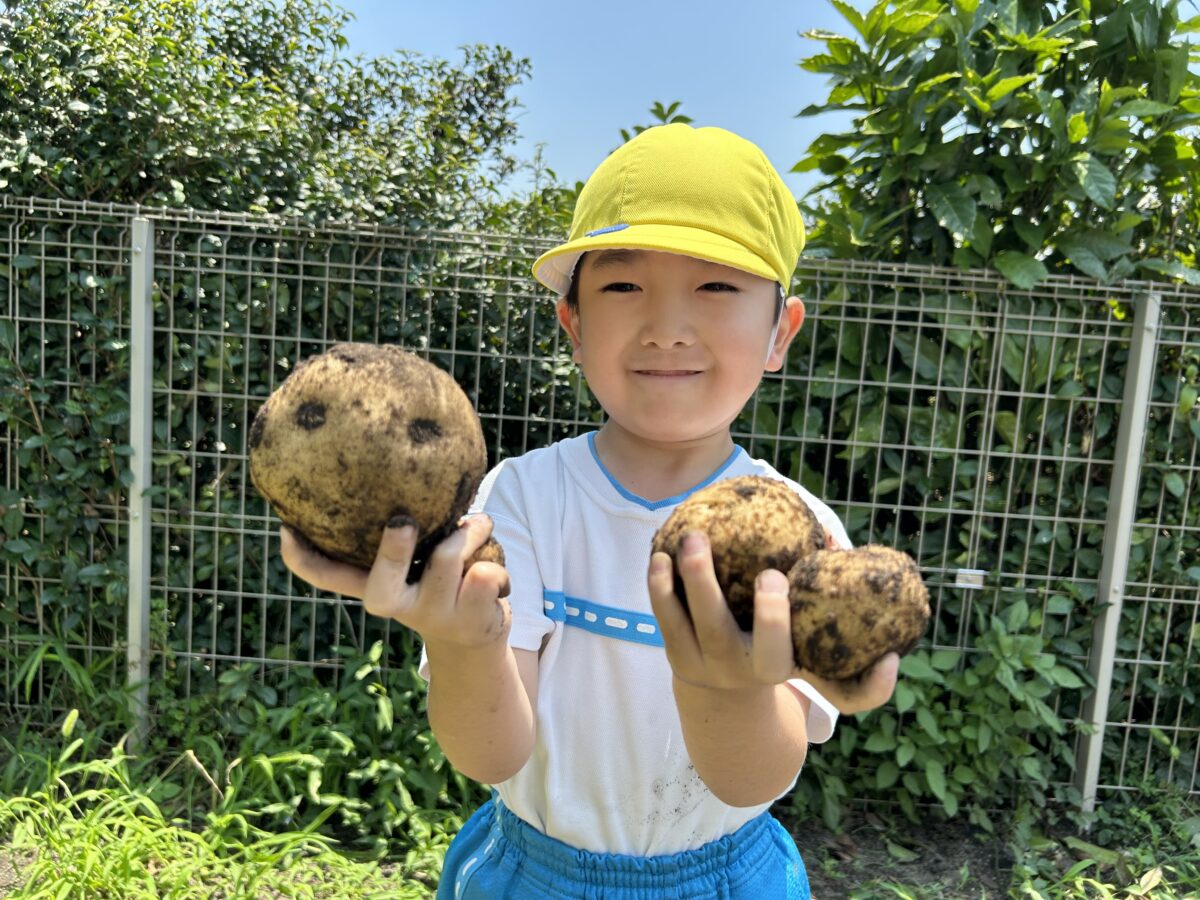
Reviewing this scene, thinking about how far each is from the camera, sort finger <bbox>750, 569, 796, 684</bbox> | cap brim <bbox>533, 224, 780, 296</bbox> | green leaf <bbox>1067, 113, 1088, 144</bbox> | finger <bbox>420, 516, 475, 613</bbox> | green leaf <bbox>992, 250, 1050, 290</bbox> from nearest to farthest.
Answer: finger <bbox>750, 569, 796, 684</bbox> < finger <bbox>420, 516, 475, 613</bbox> < cap brim <bbox>533, 224, 780, 296</bbox> < green leaf <bbox>1067, 113, 1088, 144</bbox> < green leaf <bbox>992, 250, 1050, 290</bbox>

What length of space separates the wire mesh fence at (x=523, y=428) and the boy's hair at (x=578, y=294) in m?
1.96

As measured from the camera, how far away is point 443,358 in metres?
3.86

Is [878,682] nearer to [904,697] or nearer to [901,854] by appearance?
[904,697]

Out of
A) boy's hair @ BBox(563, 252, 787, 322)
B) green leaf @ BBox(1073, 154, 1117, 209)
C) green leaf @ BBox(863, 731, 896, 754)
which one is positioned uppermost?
green leaf @ BBox(1073, 154, 1117, 209)

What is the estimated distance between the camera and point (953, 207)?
3.46 m

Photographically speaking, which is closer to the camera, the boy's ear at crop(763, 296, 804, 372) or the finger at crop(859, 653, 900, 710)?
the finger at crop(859, 653, 900, 710)

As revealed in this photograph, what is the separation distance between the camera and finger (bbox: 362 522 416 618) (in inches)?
45.4

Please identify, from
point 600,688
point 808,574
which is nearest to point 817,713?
point 600,688

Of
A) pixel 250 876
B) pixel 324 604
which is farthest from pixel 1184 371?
pixel 250 876

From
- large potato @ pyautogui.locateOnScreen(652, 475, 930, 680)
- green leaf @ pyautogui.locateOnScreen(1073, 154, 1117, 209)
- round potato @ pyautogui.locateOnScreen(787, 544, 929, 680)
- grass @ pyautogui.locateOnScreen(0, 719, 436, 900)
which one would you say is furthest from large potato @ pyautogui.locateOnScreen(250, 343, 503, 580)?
green leaf @ pyautogui.locateOnScreen(1073, 154, 1117, 209)

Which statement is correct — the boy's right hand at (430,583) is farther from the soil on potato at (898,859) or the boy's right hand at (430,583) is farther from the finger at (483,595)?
the soil on potato at (898,859)

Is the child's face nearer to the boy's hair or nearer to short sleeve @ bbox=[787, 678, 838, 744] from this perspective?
the boy's hair

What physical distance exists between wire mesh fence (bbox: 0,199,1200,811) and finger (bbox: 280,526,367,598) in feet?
8.22

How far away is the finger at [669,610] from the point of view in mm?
1170
